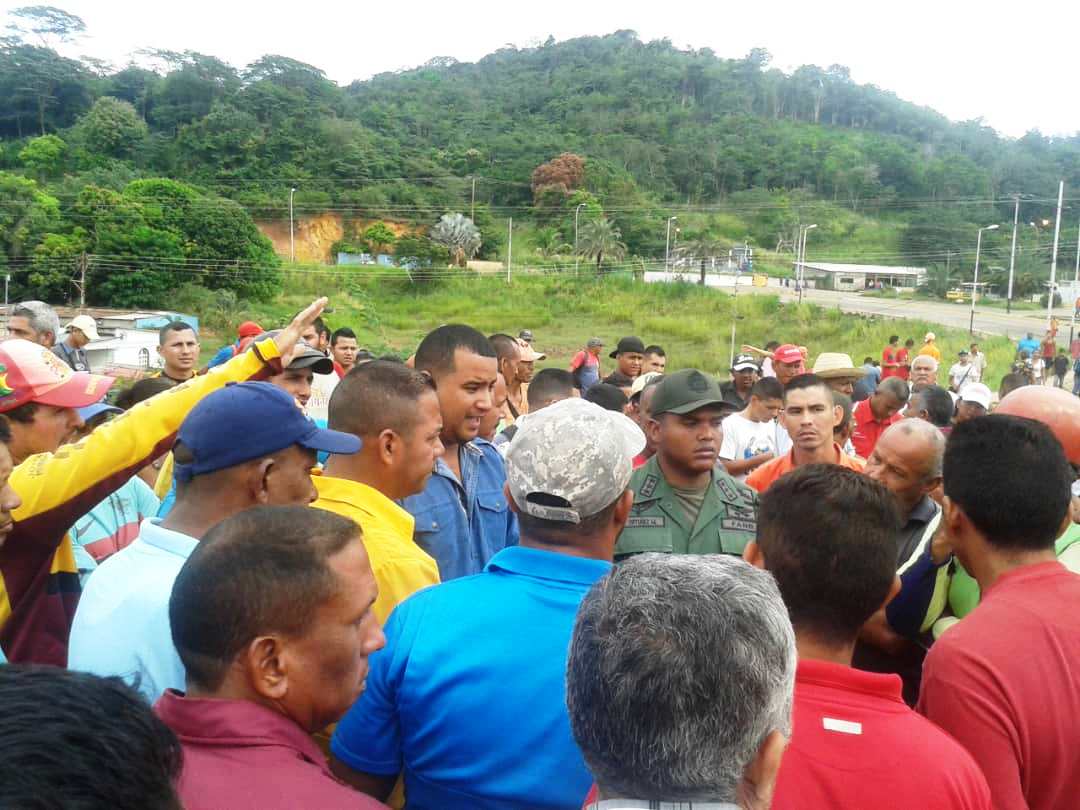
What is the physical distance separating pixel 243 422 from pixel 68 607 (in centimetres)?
93

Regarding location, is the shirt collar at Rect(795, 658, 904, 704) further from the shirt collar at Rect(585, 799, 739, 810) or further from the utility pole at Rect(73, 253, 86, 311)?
the utility pole at Rect(73, 253, 86, 311)

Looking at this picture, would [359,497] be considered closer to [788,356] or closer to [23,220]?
[788,356]

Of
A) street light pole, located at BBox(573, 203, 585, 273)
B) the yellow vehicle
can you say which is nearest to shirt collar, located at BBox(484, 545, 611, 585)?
street light pole, located at BBox(573, 203, 585, 273)

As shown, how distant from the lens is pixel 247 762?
57.1 inches

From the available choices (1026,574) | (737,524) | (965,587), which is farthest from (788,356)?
(1026,574)

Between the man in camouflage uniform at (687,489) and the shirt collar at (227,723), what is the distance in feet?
6.79

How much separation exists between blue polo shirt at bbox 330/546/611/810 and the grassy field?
3071cm

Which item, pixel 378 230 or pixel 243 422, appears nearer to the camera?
pixel 243 422

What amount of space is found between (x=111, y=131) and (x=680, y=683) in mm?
81411

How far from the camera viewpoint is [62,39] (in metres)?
93.2

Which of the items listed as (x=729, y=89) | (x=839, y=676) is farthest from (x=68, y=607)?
(x=729, y=89)

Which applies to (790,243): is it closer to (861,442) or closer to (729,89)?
(729,89)

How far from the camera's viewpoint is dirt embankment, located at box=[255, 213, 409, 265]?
63.0 metres

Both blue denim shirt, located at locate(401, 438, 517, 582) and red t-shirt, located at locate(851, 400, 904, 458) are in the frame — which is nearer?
blue denim shirt, located at locate(401, 438, 517, 582)
